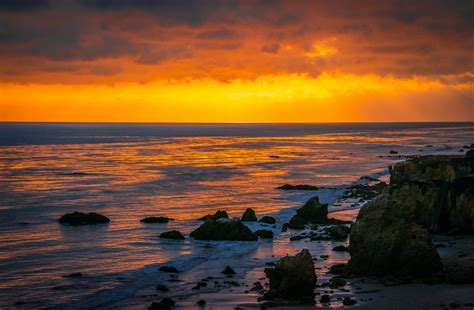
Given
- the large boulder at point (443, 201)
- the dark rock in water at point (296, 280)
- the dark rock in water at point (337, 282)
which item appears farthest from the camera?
the large boulder at point (443, 201)

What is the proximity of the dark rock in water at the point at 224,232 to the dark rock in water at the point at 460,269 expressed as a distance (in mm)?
13460

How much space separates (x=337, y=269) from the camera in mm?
25578

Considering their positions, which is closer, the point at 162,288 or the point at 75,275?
the point at 162,288

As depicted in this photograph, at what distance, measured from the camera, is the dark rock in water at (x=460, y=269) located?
21.6m

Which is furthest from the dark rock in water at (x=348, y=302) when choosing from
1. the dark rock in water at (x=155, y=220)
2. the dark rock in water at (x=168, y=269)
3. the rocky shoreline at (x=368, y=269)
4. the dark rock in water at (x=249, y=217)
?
the dark rock in water at (x=155, y=220)

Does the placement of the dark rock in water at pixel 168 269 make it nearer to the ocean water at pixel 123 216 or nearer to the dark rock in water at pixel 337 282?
the ocean water at pixel 123 216

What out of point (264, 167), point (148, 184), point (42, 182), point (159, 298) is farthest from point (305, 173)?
point (159, 298)

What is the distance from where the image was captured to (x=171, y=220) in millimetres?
43375

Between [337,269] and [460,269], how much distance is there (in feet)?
17.0

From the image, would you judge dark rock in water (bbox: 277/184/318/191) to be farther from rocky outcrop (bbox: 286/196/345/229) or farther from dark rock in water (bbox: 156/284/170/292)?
dark rock in water (bbox: 156/284/170/292)

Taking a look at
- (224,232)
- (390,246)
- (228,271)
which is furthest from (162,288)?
(224,232)

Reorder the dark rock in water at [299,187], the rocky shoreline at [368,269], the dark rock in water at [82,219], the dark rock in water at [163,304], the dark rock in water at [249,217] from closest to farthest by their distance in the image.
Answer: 1. the dark rock in water at [163,304]
2. the rocky shoreline at [368,269]
3. the dark rock in water at [249,217]
4. the dark rock in water at [82,219]
5. the dark rock in water at [299,187]

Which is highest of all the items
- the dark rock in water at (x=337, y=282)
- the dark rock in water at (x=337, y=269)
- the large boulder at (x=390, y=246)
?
the large boulder at (x=390, y=246)

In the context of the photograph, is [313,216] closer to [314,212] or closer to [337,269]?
[314,212]
